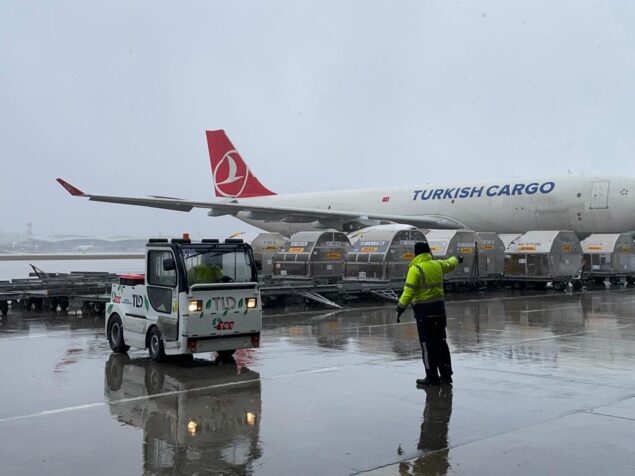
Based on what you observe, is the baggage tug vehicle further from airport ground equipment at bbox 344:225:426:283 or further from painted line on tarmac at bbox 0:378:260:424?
airport ground equipment at bbox 344:225:426:283

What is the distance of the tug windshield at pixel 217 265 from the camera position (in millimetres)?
10875

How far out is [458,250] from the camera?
25.4m

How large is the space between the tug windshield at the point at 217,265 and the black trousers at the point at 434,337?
2.99 m

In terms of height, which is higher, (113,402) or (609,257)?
(609,257)

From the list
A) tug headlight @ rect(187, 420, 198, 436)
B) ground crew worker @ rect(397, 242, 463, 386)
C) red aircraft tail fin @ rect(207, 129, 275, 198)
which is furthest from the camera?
red aircraft tail fin @ rect(207, 129, 275, 198)

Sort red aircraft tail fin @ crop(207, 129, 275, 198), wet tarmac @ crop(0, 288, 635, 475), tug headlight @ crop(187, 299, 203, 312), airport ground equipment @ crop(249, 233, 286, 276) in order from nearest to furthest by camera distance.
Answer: wet tarmac @ crop(0, 288, 635, 475)
tug headlight @ crop(187, 299, 203, 312)
airport ground equipment @ crop(249, 233, 286, 276)
red aircraft tail fin @ crop(207, 129, 275, 198)

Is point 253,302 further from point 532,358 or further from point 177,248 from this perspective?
point 532,358

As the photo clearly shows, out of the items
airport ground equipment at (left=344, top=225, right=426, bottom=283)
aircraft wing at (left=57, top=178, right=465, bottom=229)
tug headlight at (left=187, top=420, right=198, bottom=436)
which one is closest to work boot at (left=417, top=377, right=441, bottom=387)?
tug headlight at (left=187, top=420, right=198, bottom=436)

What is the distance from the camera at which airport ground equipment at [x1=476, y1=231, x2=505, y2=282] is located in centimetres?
2614

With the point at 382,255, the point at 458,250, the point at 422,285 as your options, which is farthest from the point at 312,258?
the point at 422,285

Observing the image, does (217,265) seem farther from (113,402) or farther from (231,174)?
(231,174)

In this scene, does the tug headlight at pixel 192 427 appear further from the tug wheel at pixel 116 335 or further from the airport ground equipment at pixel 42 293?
the airport ground equipment at pixel 42 293

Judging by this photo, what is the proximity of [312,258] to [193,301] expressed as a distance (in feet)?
42.3

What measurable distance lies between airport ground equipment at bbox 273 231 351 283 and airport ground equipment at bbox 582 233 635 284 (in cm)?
1110
